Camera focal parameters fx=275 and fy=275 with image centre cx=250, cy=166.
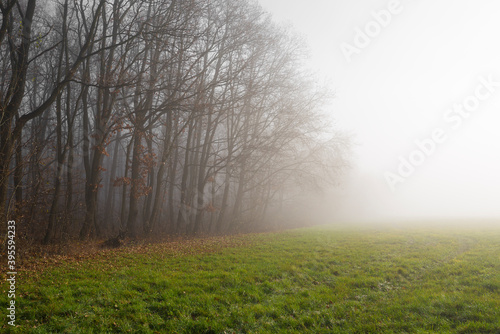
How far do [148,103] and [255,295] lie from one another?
501 inches

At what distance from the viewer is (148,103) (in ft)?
52.2

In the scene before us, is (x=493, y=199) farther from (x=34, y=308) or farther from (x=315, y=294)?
(x=34, y=308)

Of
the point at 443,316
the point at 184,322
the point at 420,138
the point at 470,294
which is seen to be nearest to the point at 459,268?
the point at 470,294

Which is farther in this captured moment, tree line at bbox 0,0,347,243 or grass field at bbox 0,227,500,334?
tree line at bbox 0,0,347,243

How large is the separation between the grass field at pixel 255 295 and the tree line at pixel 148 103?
4.22 m

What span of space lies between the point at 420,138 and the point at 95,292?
312 feet

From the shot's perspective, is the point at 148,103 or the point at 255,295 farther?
the point at 148,103

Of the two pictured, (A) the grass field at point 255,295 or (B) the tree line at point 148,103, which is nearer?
(A) the grass field at point 255,295

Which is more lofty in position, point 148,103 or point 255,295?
point 148,103

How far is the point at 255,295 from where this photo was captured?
7.17 metres

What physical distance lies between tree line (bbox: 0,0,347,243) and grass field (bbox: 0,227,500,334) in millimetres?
4215

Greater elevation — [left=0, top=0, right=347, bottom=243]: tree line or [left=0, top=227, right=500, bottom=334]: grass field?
[left=0, top=0, right=347, bottom=243]: tree line

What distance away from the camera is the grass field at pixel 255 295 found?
18.2 feet

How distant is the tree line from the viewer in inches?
450
